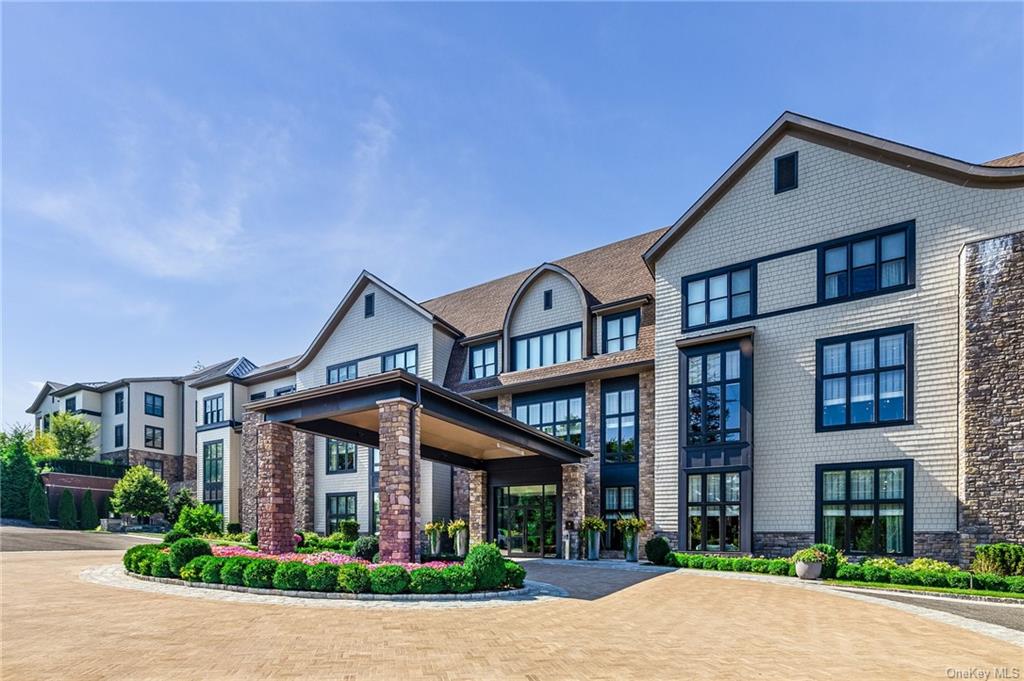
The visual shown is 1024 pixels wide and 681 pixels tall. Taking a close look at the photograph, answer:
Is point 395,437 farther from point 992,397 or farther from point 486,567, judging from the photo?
point 992,397

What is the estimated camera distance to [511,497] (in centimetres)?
2698

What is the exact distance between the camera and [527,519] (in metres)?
26.4

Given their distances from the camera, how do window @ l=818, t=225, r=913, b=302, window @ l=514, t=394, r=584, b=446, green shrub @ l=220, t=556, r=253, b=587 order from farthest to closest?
window @ l=514, t=394, r=584, b=446 < window @ l=818, t=225, r=913, b=302 < green shrub @ l=220, t=556, r=253, b=587

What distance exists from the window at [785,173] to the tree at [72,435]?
162 ft

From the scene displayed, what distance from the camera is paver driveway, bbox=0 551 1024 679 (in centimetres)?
809

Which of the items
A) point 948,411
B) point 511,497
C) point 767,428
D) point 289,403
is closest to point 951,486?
point 948,411

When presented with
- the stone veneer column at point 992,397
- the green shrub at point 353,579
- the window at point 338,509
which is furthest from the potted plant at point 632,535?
the window at point 338,509

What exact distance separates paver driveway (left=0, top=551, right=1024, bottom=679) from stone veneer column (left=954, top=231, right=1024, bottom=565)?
5.88 metres

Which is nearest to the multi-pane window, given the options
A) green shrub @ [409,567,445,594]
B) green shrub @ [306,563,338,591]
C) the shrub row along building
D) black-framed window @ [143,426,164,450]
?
the shrub row along building

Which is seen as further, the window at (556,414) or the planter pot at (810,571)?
the window at (556,414)

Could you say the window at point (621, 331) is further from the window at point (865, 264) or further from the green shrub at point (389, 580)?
the green shrub at point (389, 580)

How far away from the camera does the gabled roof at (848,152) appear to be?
1773cm

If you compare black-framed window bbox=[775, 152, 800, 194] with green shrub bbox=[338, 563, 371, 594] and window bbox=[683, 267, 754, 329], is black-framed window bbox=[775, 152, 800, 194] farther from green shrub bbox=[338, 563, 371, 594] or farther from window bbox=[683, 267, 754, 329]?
green shrub bbox=[338, 563, 371, 594]

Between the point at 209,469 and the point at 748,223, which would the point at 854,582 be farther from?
the point at 209,469
